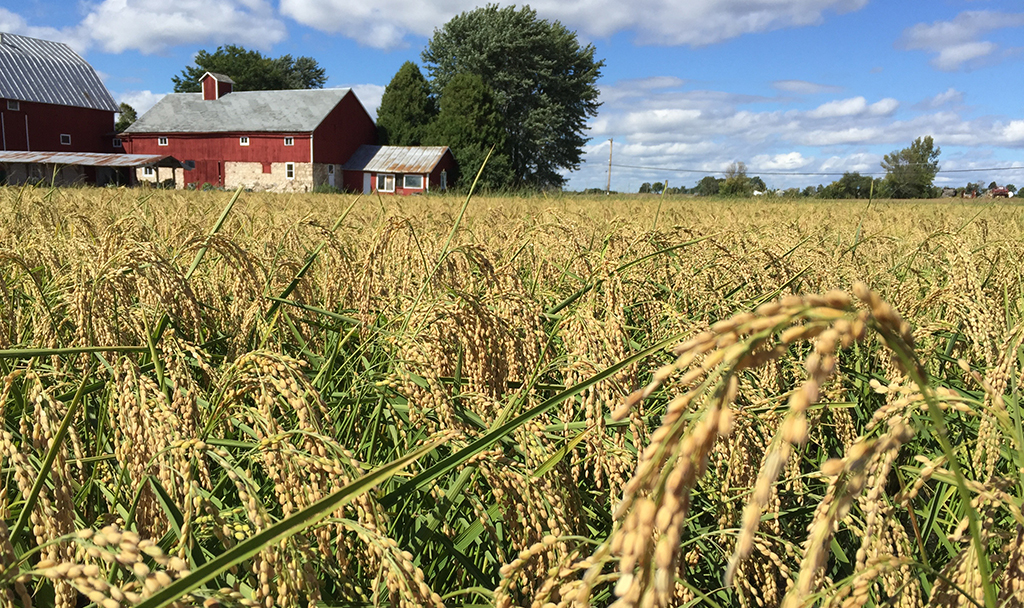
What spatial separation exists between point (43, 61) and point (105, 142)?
6.33 metres

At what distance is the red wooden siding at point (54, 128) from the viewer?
41125 mm

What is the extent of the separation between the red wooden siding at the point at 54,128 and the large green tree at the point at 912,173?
175 feet

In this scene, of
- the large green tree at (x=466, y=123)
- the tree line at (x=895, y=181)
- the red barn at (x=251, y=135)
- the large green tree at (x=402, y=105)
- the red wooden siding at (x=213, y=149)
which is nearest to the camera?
the tree line at (x=895, y=181)

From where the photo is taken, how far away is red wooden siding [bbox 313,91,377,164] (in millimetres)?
43906

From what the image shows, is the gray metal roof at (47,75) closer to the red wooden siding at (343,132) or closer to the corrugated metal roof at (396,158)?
the red wooden siding at (343,132)

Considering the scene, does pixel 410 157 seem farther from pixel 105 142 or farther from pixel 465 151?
pixel 105 142

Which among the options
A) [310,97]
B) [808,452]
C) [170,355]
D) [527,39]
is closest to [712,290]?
[808,452]

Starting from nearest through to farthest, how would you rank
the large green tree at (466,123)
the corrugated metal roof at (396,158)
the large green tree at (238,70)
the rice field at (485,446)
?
1. the rice field at (485,446)
2. the corrugated metal roof at (396,158)
3. the large green tree at (466,123)
4. the large green tree at (238,70)

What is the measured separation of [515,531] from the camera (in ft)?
4.34

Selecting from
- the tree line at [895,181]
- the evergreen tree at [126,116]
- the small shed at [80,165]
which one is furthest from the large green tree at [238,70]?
the tree line at [895,181]

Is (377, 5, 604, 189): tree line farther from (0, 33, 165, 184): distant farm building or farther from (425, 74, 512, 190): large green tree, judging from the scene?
(0, 33, 165, 184): distant farm building

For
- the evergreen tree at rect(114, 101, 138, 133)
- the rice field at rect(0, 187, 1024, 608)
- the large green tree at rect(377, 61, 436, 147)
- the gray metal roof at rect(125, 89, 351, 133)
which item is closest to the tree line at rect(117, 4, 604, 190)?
the large green tree at rect(377, 61, 436, 147)

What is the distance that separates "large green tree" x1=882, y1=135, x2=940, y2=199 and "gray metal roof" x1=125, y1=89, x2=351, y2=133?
122ft

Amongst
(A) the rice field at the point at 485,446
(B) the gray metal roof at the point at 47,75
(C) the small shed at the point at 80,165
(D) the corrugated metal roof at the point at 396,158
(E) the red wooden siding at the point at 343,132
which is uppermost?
(B) the gray metal roof at the point at 47,75
